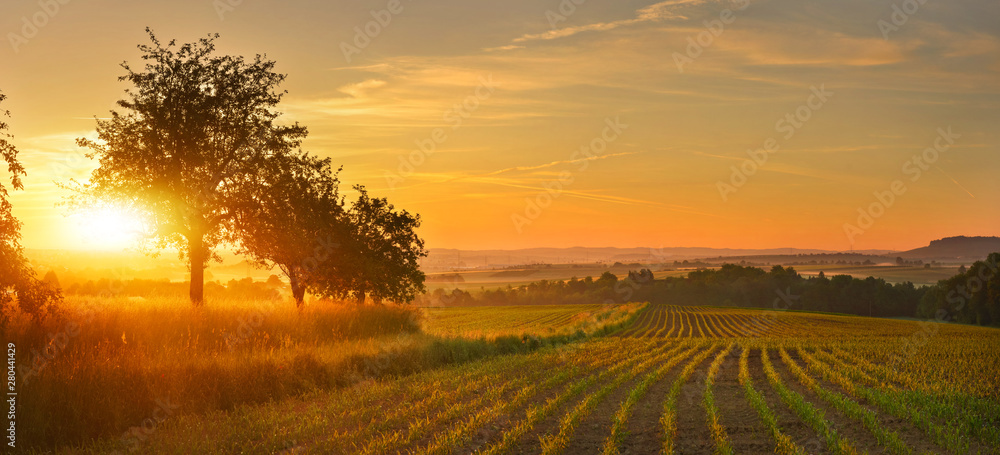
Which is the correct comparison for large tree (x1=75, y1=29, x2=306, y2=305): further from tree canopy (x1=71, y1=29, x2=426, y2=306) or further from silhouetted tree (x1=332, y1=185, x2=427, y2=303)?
silhouetted tree (x1=332, y1=185, x2=427, y2=303)

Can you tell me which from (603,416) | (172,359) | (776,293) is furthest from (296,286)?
(776,293)

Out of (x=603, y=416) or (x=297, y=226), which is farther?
(x=297, y=226)

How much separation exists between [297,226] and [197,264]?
15.6 feet

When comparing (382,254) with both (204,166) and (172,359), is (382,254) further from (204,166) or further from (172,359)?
(172,359)

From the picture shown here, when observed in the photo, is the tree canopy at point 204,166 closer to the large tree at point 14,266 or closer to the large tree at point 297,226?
the large tree at point 297,226

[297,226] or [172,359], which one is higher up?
[297,226]

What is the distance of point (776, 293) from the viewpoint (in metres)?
140

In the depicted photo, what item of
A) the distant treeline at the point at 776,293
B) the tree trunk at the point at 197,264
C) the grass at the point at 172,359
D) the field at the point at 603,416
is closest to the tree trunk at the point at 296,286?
the tree trunk at the point at 197,264

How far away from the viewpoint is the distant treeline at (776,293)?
9481 cm

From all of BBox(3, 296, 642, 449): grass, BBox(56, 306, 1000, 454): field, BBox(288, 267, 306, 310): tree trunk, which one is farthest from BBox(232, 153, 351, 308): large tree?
BBox(56, 306, 1000, 454): field

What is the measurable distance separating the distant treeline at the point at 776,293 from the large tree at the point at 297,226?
99.5 meters

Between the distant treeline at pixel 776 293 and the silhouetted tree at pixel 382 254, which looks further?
the distant treeline at pixel 776 293

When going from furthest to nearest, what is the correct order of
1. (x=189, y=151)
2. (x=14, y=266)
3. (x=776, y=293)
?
(x=776, y=293)
(x=189, y=151)
(x=14, y=266)

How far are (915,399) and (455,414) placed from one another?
1234cm
